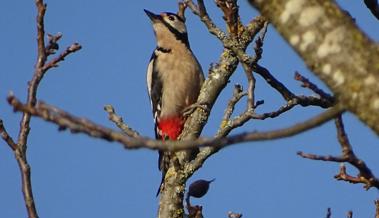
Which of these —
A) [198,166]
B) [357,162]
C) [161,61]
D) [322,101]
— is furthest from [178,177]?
[161,61]

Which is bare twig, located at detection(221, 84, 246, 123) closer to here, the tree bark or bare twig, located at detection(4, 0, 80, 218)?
bare twig, located at detection(4, 0, 80, 218)

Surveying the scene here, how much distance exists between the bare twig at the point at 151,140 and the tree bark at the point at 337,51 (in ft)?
0.26

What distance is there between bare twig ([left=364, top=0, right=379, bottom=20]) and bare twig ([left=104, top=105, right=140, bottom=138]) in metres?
2.47

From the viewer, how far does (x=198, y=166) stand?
508cm

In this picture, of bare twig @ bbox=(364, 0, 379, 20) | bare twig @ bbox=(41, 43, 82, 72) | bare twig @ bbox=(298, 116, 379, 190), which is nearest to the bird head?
bare twig @ bbox=(41, 43, 82, 72)

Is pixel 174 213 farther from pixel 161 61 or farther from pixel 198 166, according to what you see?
pixel 161 61

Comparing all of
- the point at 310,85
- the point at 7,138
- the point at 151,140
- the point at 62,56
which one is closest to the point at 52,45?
the point at 62,56

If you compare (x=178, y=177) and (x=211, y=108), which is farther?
(x=211, y=108)

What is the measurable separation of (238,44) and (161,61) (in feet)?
10.00

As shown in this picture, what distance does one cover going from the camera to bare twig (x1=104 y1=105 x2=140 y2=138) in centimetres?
536

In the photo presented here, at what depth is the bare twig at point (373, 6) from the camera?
10.6 feet

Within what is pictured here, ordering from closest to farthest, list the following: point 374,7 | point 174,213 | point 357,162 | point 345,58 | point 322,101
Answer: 1. point 345,58
2. point 357,162
3. point 374,7
4. point 322,101
5. point 174,213

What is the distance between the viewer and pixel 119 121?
18.1 feet

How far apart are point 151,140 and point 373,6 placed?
5.85 feet
